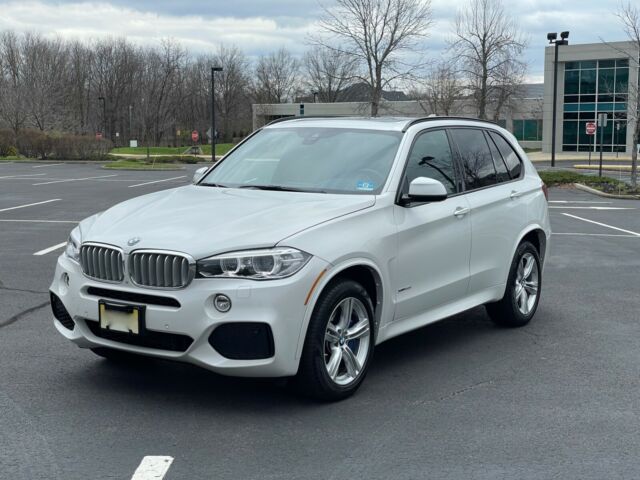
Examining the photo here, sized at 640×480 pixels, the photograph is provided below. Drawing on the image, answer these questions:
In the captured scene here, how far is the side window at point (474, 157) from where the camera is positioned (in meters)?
6.62

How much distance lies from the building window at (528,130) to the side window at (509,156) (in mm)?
73631

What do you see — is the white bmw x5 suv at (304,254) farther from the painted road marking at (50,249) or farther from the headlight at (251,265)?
the painted road marking at (50,249)

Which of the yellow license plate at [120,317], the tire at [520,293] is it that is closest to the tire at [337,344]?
the yellow license plate at [120,317]

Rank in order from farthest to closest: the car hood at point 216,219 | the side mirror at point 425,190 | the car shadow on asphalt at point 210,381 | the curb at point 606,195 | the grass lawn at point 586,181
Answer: the grass lawn at point 586,181 < the curb at point 606,195 < the side mirror at point 425,190 < the car shadow on asphalt at point 210,381 < the car hood at point 216,219

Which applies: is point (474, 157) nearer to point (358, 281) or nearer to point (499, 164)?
point (499, 164)

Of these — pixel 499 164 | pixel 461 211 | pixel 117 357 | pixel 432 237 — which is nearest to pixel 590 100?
pixel 499 164

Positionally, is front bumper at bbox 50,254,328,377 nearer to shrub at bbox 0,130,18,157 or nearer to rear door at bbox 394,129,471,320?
rear door at bbox 394,129,471,320

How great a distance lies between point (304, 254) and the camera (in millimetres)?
4695

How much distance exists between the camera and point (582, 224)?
16391 millimetres

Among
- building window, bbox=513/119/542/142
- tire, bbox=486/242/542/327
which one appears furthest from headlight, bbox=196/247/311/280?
building window, bbox=513/119/542/142

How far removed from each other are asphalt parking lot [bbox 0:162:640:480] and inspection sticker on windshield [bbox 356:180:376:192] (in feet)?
4.24

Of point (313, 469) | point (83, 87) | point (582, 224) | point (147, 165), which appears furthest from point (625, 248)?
point (83, 87)

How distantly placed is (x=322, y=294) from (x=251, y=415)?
32.1 inches

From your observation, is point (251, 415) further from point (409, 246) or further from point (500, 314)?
point (500, 314)
